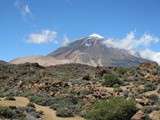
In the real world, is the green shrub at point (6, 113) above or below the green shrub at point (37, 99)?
below

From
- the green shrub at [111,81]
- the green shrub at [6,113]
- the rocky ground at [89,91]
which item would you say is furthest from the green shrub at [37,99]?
the green shrub at [111,81]

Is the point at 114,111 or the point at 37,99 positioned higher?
the point at 37,99

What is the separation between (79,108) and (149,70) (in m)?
20.2

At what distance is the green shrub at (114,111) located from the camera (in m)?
29.0

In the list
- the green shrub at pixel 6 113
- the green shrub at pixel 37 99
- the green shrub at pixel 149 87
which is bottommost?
the green shrub at pixel 6 113

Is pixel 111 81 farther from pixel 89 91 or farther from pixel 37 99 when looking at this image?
pixel 37 99

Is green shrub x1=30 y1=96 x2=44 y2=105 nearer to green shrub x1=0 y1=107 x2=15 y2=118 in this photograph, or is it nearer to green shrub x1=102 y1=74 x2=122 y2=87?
green shrub x1=0 y1=107 x2=15 y2=118

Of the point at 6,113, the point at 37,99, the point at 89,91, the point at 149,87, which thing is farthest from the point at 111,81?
the point at 6,113

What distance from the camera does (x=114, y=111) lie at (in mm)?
29078

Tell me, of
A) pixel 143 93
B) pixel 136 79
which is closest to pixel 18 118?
pixel 143 93

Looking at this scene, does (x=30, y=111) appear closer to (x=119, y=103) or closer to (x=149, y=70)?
(x=119, y=103)

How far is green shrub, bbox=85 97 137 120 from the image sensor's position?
1140 inches

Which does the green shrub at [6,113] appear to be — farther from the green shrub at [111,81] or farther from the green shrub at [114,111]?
the green shrub at [111,81]

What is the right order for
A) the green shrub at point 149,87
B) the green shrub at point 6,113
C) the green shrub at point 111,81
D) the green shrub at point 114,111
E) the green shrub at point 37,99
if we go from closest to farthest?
1. the green shrub at point 114,111
2. the green shrub at point 6,113
3. the green shrub at point 37,99
4. the green shrub at point 149,87
5. the green shrub at point 111,81
